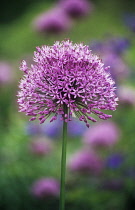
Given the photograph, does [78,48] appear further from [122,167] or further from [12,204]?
[12,204]

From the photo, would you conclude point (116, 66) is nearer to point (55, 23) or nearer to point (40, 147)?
point (55, 23)

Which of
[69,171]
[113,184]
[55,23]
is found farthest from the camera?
[55,23]

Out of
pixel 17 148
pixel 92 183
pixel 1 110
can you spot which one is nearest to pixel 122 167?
pixel 92 183

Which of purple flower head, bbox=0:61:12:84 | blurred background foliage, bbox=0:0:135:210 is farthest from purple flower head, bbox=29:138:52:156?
purple flower head, bbox=0:61:12:84

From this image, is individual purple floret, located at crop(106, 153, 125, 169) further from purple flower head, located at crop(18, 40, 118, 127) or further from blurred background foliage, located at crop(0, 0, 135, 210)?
purple flower head, located at crop(18, 40, 118, 127)

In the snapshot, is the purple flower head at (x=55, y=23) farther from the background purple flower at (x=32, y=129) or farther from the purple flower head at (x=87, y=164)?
the purple flower head at (x=87, y=164)

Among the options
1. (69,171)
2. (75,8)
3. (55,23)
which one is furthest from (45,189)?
(75,8)
